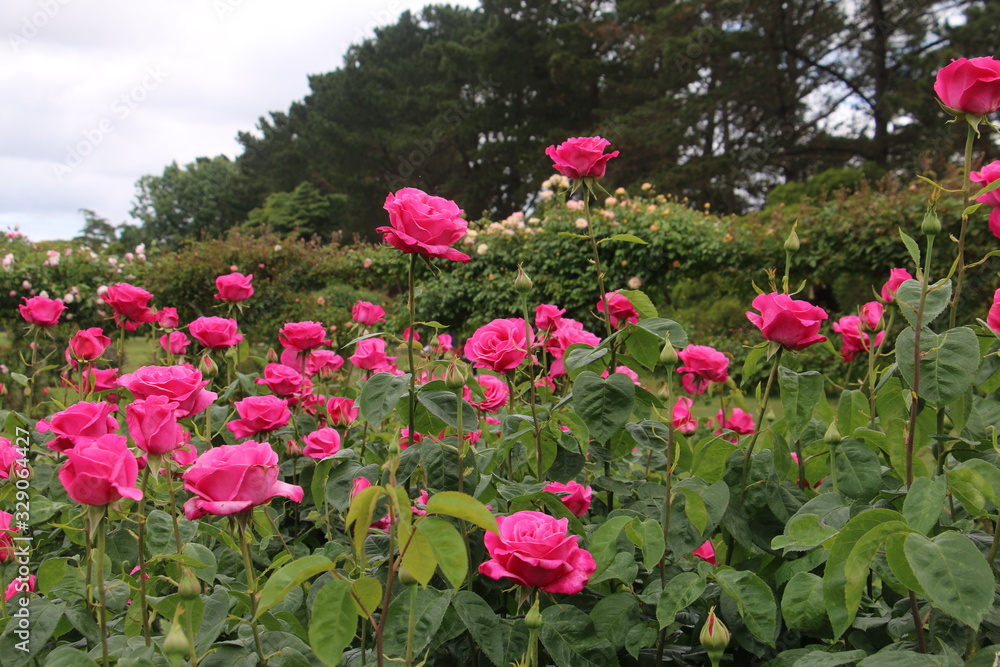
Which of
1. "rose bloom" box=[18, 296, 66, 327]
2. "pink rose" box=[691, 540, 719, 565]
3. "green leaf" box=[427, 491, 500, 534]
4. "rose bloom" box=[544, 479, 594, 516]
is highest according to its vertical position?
"rose bloom" box=[18, 296, 66, 327]

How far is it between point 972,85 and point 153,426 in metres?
1.09

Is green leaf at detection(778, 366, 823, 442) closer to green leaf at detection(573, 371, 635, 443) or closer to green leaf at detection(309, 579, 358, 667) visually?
green leaf at detection(573, 371, 635, 443)

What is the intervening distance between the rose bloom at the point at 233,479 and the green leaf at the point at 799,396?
689 millimetres

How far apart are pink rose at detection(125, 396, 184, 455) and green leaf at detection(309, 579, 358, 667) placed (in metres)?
0.28

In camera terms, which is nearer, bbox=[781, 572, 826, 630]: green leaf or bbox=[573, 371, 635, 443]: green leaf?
bbox=[781, 572, 826, 630]: green leaf

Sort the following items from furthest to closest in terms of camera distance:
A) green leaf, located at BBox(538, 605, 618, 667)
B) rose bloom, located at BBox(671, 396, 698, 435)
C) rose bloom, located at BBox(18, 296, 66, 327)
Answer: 1. rose bloom, located at BBox(18, 296, 66, 327)
2. rose bloom, located at BBox(671, 396, 698, 435)
3. green leaf, located at BBox(538, 605, 618, 667)

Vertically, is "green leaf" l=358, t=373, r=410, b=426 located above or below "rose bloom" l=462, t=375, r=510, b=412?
above

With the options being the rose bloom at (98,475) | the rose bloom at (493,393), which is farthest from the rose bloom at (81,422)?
the rose bloom at (493,393)

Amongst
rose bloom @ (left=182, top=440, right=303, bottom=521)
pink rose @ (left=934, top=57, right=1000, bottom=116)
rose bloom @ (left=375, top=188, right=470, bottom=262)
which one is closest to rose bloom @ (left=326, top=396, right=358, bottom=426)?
rose bloom @ (left=375, top=188, right=470, bottom=262)

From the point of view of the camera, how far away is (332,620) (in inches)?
24.8

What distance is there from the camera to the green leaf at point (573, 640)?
79 cm

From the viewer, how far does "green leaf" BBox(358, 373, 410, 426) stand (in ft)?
2.95

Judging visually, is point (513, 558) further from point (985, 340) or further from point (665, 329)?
point (985, 340)

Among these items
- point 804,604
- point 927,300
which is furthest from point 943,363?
point 804,604
